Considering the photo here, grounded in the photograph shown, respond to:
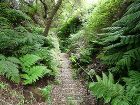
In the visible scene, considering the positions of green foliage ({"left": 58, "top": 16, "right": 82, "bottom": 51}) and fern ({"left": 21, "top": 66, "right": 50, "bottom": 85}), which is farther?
green foliage ({"left": 58, "top": 16, "right": 82, "bottom": 51})

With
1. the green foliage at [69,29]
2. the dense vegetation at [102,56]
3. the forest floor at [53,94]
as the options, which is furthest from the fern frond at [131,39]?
the green foliage at [69,29]

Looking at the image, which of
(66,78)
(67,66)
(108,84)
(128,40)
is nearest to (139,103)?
(108,84)

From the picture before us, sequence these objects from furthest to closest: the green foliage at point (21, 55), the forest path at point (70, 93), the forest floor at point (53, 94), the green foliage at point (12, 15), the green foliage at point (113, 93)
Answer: the green foliage at point (12, 15) < the forest path at point (70, 93) < the green foliage at point (21, 55) < the forest floor at point (53, 94) < the green foliage at point (113, 93)

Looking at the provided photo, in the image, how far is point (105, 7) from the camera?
42.1ft

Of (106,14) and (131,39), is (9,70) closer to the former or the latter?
(131,39)

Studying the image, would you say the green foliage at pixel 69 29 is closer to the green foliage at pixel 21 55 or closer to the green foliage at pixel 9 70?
the green foliage at pixel 21 55

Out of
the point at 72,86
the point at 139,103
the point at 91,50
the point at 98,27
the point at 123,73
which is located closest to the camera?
the point at 139,103

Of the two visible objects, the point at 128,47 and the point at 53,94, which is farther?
the point at 53,94

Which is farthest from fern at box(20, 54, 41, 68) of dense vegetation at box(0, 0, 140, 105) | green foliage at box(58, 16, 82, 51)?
green foliage at box(58, 16, 82, 51)

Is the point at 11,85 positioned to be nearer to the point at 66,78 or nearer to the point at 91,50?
the point at 66,78

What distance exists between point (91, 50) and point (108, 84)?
712cm

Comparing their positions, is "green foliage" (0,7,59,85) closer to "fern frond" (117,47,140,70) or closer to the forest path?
the forest path

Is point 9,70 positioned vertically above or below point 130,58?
below

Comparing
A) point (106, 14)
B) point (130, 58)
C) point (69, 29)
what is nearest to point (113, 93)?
point (130, 58)
